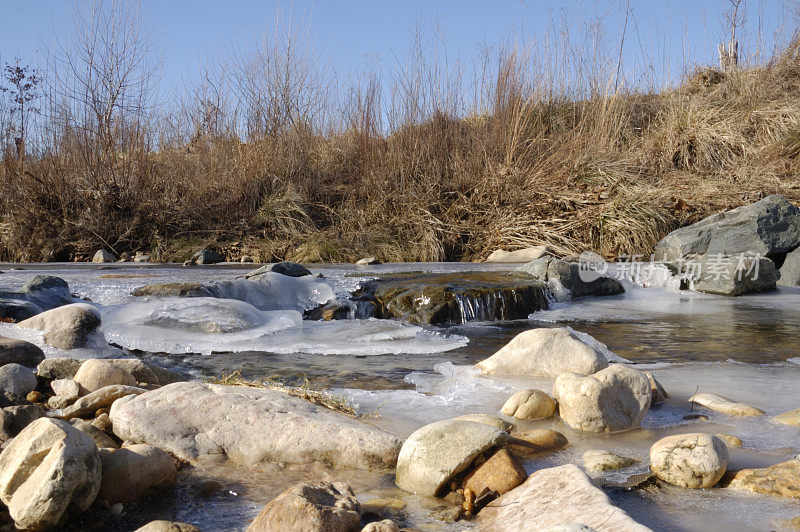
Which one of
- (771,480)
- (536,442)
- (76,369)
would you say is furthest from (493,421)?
(76,369)

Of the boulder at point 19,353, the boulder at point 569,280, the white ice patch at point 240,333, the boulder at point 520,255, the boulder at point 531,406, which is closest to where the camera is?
the boulder at point 531,406

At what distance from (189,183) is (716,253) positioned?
24.8ft

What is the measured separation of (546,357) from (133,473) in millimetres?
2019

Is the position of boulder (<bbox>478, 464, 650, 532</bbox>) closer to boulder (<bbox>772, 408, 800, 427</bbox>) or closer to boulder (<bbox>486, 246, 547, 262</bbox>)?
boulder (<bbox>772, 408, 800, 427</bbox>)

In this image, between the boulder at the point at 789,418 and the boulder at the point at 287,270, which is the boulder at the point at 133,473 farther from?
the boulder at the point at 287,270

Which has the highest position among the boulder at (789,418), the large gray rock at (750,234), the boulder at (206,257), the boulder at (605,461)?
the large gray rock at (750,234)

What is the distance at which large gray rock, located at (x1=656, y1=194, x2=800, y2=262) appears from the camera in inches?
281

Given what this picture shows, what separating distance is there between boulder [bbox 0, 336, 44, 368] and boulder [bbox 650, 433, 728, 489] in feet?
9.73

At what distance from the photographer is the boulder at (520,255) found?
8328mm

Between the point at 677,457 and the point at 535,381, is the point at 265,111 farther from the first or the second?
the point at 677,457

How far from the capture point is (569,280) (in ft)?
20.9

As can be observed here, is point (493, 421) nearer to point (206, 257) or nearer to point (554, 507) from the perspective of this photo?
point (554, 507)

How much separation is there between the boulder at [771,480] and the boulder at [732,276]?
534 centimetres

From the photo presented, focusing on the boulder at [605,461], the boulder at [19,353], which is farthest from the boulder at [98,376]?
the boulder at [605,461]
